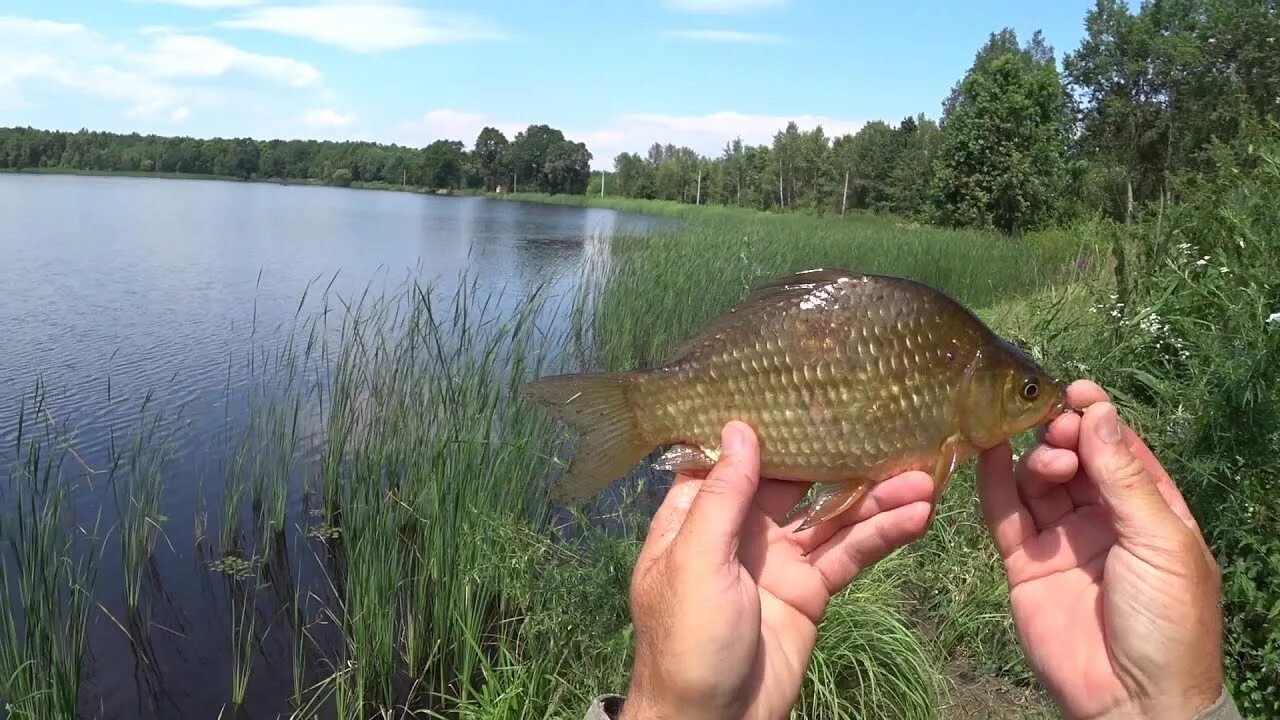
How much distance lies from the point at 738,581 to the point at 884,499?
42cm

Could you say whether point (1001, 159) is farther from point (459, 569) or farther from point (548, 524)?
point (459, 569)

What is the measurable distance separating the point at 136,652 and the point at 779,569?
15.0 ft

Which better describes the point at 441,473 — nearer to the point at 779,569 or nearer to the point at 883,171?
the point at 779,569

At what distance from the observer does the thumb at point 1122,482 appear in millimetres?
1711

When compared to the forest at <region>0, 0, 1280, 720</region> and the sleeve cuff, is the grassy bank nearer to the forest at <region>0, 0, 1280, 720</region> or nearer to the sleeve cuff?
the forest at <region>0, 0, 1280, 720</region>

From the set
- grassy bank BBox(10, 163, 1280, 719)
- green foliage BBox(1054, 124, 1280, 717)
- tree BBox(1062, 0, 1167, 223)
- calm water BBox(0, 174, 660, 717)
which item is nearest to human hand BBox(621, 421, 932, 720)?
grassy bank BBox(10, 163, 1280, 719)

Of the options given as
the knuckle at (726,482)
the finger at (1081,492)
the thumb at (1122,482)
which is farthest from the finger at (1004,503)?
the knuckle at (726,482)

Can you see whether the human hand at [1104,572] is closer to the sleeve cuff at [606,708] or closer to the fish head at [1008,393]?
the fish head at [1008,393]

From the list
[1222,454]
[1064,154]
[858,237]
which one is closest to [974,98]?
[1064,154]

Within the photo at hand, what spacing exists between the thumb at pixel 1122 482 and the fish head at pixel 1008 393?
97 mm

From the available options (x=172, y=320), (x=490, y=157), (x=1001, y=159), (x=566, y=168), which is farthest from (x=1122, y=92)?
(x=490, y=157)

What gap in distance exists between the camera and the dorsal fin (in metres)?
1.91

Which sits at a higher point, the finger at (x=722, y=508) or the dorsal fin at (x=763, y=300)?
the dorsal fin at (x=763, y=300)

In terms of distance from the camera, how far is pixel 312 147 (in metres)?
115
